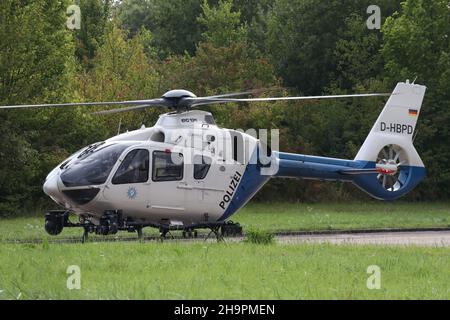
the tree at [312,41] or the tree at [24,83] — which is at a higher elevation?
the tree at [312,41]

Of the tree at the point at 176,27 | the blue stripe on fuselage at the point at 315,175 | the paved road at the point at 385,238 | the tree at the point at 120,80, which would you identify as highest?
the tree at the point at 176,27

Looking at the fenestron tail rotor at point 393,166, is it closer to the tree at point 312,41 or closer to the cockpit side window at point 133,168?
the cockpit side window at point 133,168

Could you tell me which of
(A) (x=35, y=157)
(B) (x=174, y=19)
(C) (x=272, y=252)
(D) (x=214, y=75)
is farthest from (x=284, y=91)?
(C) (x=272, y=252)

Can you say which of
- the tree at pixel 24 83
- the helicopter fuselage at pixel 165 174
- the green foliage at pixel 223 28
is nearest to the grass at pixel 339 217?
the helicopter fuselage at pixel 165 174

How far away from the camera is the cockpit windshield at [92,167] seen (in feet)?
65.5

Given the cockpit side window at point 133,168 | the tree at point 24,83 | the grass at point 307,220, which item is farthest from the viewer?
the tree at point 24,83

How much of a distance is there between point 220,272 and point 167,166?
26.9ft

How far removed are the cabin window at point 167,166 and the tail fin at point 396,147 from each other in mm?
5870

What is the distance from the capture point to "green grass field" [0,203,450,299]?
10.8 metres

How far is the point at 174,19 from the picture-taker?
68.6 metres

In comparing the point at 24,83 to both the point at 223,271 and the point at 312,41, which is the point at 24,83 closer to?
the point at 312,41

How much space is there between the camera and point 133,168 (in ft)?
66.6

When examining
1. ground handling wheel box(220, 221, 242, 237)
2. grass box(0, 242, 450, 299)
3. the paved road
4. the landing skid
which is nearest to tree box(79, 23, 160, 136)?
the paved road

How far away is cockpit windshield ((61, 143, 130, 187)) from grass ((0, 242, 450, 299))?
345 cm
